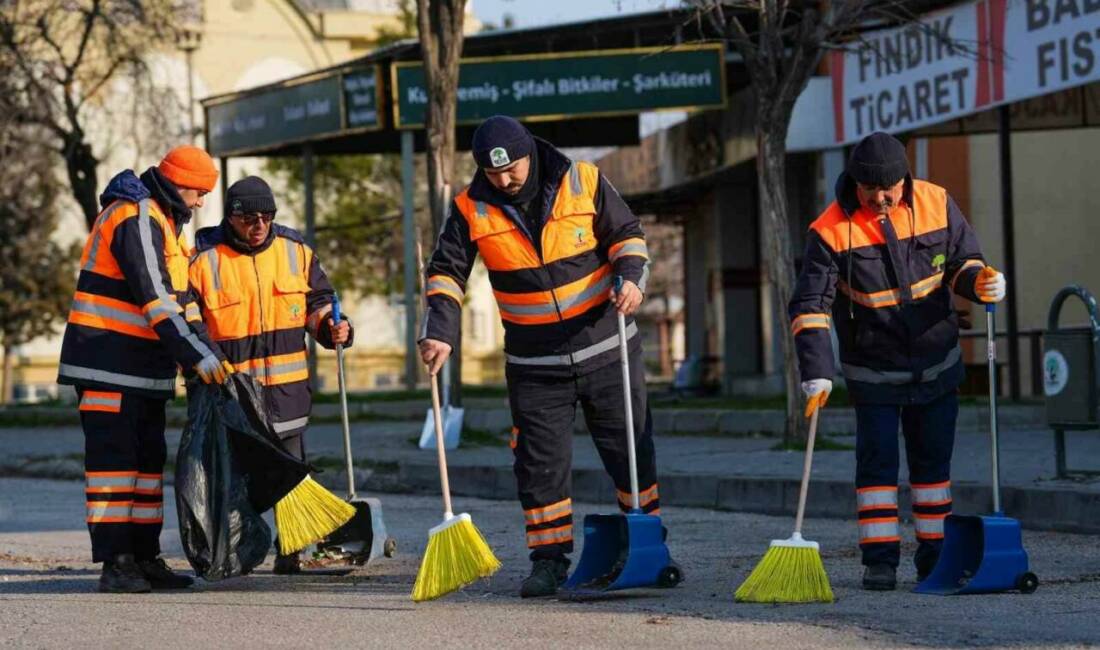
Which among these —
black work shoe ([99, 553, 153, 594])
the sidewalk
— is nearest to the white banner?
the sidewalk

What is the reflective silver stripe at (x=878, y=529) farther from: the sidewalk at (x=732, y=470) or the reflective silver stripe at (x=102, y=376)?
the reflective silver stripe at (x=102, y=376)

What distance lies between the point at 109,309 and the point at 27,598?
130 centimetres

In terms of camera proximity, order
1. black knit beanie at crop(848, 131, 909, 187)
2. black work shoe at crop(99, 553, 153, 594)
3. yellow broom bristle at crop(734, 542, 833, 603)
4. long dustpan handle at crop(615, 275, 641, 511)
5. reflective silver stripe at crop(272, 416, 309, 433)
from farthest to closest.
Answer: reflective silver stripe at crop(272, 416, 309, 433) → black work shoe at crop(99, 553, 153, 594) → long dustpan handle at crop(615, 275, 641, 511) → black knit beanie at crop(848, 131, 909, 187) → yellow broom bristle at crop(734, 542, 833, 603)

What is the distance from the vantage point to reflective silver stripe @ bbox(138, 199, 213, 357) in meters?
8.55

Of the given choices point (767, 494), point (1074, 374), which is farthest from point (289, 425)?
point (1074, 374)

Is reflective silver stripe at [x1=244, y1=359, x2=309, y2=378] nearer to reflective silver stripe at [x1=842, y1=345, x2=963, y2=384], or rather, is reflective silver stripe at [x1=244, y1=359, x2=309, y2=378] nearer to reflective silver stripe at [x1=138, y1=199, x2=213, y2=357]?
reflective silver stripe at [x1=138, y1=199, x2=213, y2=357]

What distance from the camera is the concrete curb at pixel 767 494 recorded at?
10.6m

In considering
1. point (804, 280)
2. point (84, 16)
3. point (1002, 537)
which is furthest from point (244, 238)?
point (84, 16)

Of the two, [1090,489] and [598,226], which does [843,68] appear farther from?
[598,226]

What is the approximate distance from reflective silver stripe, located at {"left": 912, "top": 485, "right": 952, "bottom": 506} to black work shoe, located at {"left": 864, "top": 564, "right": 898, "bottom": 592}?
15.3 inches

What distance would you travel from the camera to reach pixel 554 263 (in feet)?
26.6

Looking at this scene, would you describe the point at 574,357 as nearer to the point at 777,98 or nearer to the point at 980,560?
the point at 980,560

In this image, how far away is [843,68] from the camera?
20938 mm

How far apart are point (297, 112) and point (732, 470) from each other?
44.8 ft
